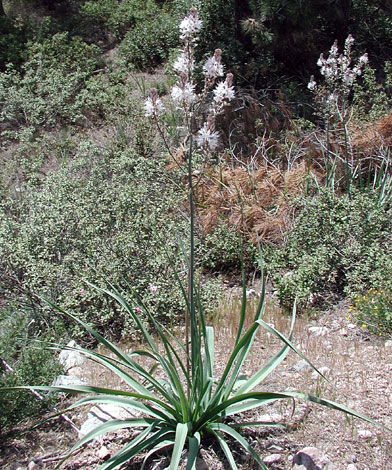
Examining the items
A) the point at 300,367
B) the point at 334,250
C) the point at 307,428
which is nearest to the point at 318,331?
the point at 300,367

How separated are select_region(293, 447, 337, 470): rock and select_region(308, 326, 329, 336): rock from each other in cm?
152

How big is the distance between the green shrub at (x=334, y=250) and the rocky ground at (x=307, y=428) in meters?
0.76

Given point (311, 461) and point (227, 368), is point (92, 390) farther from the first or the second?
point (311, 461)

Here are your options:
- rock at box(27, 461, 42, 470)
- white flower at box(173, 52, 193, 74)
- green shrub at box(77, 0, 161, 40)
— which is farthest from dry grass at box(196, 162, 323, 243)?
green shrub at box(77, 0, 161, 40)

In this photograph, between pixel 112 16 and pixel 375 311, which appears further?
pixel 112 16

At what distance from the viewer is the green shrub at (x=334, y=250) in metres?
4.66

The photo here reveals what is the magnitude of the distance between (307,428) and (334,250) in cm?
227

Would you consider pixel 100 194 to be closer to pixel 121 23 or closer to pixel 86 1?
pixel 121 23

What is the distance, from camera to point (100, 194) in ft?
18.7

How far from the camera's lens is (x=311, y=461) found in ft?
8.98

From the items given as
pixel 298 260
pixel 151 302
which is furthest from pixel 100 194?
pixel 298 260

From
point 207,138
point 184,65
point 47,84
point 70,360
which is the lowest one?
point 70,360

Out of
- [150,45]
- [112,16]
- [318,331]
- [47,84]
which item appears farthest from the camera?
[112,16]

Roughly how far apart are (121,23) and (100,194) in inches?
272
